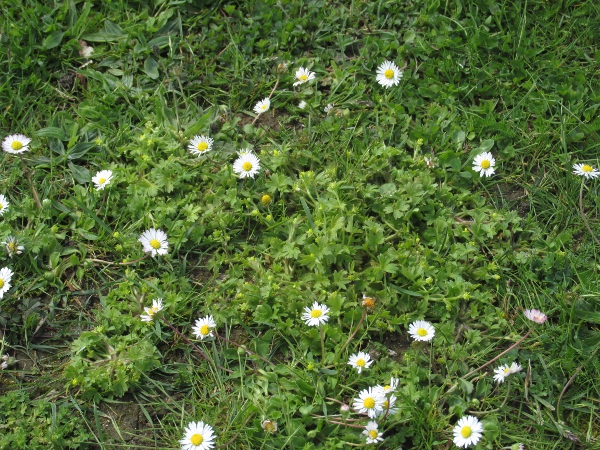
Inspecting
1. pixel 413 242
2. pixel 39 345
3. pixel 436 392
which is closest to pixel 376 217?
pixel 413 242

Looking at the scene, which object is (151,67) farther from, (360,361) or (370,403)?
(370,403)

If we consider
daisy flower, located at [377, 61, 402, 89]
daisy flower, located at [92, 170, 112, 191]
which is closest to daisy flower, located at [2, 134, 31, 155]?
daisy flower, located at [92, 170, 112, 191]

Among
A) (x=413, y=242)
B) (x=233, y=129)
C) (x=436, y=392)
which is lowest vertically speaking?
(x=436, y=392)

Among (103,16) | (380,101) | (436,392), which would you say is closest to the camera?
(436,392)

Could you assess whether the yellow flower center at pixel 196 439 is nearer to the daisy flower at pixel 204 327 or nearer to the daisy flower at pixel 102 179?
the daisy flower at pixel 204 327

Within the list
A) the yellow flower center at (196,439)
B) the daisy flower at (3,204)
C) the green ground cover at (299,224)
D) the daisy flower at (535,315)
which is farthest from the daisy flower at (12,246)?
the daisy flower at (535,315)

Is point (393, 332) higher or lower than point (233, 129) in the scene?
lower

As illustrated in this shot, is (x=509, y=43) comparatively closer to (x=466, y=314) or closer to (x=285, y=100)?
(x=285, y=100)
